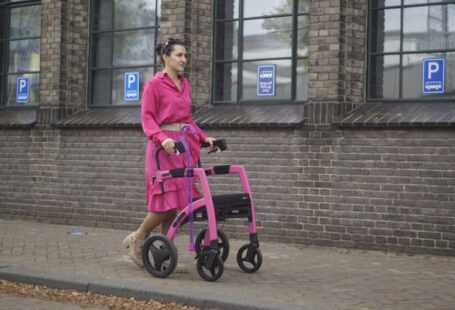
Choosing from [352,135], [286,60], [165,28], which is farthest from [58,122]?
[352,135]

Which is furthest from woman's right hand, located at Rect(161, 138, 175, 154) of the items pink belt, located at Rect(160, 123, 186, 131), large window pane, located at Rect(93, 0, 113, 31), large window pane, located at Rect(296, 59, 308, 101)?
large window pane, located at Rect(93, 0, 113, 31)

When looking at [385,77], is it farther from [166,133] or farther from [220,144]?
[166,133]

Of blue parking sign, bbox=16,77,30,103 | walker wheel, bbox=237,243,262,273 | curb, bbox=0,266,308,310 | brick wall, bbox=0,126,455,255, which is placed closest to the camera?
curb, bbox=0,266,308,310

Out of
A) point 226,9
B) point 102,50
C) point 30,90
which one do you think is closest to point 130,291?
point 226,9

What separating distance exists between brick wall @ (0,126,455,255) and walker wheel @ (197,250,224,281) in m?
2.87

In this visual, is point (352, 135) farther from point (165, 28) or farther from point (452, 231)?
point (165, 28)

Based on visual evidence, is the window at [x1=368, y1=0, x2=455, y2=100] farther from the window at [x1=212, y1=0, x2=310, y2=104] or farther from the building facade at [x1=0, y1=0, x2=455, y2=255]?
the window at [x1=212, y1=0, x2=310, y2=104]

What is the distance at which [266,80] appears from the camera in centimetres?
1050

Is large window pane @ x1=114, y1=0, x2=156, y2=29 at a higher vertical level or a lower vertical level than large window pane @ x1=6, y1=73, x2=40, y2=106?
higher

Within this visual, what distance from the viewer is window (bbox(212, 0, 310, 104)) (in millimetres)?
10250

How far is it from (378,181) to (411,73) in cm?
134

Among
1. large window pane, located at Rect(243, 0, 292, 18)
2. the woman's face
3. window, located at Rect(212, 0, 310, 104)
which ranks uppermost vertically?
large window pane, located at Rect(243, 0, 292, 18)

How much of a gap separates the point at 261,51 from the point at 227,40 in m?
0.60

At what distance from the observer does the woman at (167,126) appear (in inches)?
285
